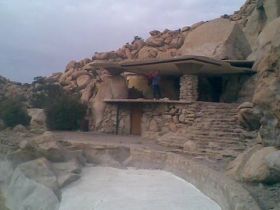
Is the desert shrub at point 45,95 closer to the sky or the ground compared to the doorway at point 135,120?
closer to the sky

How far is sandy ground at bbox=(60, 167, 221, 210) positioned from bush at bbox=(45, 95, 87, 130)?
269 inches

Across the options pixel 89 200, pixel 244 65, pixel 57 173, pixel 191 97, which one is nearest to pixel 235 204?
pixel 89 200

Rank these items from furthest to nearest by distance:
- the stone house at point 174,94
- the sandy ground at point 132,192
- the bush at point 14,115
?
the bush at point 14,115, the stone house at point 174,94, the sandy ground at point 132,192

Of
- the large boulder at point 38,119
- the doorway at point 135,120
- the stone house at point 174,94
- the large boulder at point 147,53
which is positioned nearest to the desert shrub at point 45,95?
the large boulder at point 38,119

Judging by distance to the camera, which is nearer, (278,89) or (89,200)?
(278,89)

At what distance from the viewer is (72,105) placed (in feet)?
68.2

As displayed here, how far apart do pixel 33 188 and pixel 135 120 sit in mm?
9198

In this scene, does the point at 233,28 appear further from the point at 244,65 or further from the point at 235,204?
the point at 235,204

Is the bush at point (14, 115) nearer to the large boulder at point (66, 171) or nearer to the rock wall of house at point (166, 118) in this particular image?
the rock wall of house at point (166, 118)

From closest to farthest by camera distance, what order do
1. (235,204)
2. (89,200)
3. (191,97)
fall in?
(235,204), (89,200), (191,97)

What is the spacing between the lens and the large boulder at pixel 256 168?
998 cm

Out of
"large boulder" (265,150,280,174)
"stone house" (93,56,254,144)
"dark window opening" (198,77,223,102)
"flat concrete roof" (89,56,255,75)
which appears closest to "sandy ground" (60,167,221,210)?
"large boulder" (265,150,280,174)

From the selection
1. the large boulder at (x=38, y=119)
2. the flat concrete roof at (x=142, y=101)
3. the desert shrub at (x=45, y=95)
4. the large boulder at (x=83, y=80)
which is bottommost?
the large boulder at (x=38, y=119)

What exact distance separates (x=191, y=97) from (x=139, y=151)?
14.9ft
